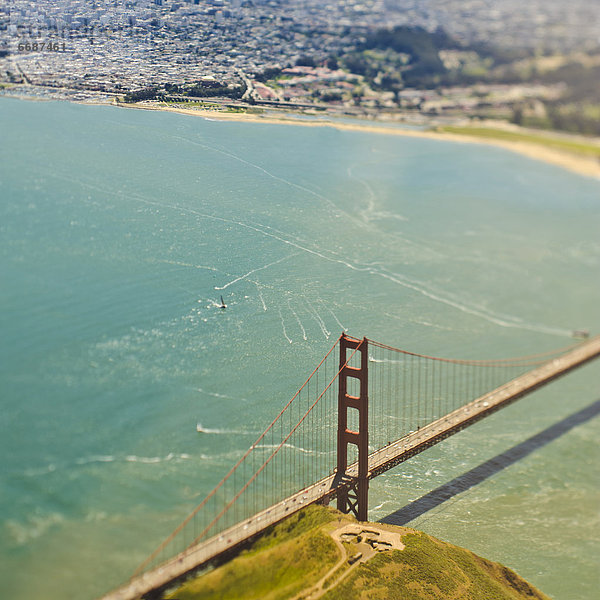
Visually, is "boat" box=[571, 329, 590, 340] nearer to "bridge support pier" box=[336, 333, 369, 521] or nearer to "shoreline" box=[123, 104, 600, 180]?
"shoreline" box=[123, 104, 600, 180]

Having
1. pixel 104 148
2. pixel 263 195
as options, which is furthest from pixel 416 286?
pixel 104 148

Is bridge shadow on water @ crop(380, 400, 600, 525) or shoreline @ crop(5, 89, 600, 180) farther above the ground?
shoreline @ crop(5, 89, 600, 180)

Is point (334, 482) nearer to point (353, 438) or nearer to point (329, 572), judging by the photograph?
point (353, 438)

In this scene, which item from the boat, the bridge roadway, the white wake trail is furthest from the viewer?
the boat

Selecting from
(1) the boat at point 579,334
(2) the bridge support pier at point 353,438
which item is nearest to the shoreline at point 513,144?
(1) the boat at point 579,334

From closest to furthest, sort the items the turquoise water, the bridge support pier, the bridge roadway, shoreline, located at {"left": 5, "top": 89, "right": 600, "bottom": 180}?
the bridge roadway
the turquoise water
the bridge support pier
shoreline, located at {"left": 5, "top": 89, "right": 600, "bottom": 180}

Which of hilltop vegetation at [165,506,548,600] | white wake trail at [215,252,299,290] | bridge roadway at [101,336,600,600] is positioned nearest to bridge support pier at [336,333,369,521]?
bridge roadway at [101,336,600,600]

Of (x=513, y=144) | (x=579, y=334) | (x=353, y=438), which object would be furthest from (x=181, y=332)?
(x=513, y=144)
